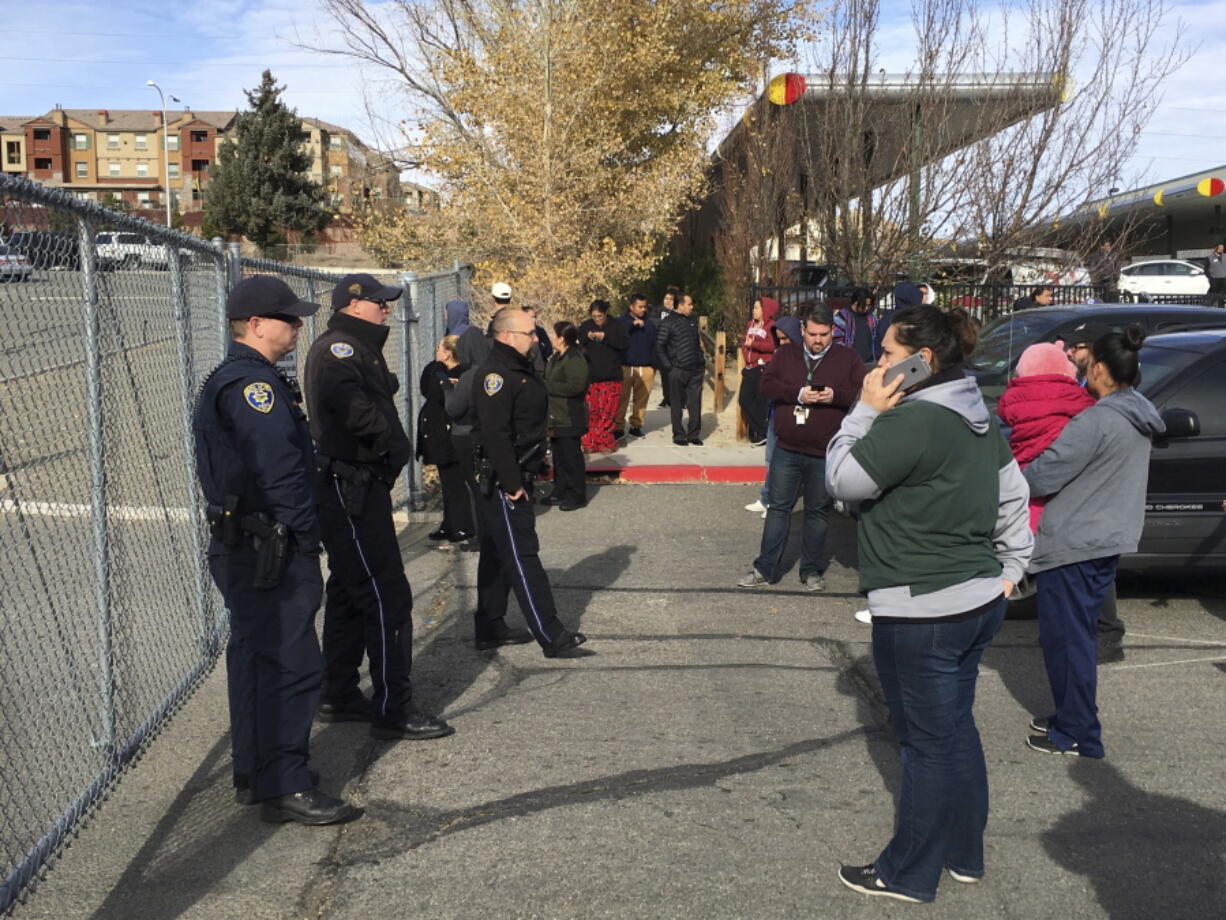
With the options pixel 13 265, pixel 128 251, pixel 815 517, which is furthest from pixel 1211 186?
pixel 13 265

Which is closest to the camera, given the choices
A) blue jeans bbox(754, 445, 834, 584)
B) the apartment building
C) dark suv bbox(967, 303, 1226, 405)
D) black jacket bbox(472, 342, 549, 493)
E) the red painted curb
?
black jacket bbox(472, 342, 549, 493)

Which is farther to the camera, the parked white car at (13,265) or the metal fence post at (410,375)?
the metal fence post at (410,375)

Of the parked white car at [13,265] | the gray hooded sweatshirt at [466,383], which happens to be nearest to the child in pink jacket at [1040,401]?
the gray hooded sweatshirt at [466,383]

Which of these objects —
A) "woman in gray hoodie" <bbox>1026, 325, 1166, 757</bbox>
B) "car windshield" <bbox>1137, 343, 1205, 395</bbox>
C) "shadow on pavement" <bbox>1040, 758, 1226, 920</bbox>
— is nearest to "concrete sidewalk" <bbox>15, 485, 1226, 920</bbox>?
"shadow on pavement" <bbox>1040, 758, 1226, 920</bbox>

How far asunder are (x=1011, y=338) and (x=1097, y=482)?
4.74 metres

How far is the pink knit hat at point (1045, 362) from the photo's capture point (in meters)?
5.97

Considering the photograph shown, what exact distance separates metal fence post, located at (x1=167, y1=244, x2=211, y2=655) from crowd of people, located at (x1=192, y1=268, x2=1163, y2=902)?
74 cm

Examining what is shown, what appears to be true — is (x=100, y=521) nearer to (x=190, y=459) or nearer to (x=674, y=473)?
(x=190, y=459)

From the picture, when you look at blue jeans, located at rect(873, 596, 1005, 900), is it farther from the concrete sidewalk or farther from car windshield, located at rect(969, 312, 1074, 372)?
car windshield, located at rect(969, 312, 1074, 372)

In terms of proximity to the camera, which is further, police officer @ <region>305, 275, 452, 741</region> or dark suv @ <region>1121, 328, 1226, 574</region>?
dark suv @ <region>1121, 328, 1226, 574</region>

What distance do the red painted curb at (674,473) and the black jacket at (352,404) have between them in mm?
7074

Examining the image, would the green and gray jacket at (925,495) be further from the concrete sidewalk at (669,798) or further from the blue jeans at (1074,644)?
the blue jeans at (1074,644)

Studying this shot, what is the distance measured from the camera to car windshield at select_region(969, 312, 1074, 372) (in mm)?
9539

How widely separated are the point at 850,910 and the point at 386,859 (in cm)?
155
